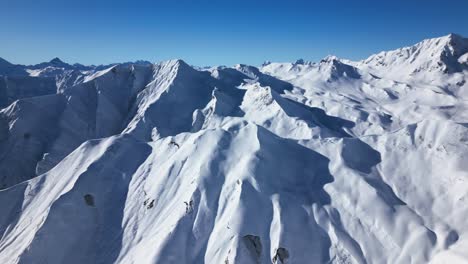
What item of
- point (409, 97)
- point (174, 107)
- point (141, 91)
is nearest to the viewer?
point (174, 107)

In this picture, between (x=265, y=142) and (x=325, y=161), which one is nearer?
(x=325, y=161)

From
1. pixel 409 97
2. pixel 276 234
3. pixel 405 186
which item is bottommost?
pixel 409 97

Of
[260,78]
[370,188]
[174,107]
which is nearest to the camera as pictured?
[370,188]

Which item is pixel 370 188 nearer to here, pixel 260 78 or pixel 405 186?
pixel 405 186

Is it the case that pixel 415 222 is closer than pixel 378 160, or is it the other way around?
pixel 415 222

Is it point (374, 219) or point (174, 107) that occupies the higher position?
point (374, 219)

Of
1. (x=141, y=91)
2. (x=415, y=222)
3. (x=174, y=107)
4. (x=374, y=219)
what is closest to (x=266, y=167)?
(x=374, y=219)

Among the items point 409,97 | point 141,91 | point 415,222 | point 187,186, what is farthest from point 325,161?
point 409,97

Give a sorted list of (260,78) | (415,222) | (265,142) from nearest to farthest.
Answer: (415,222) → (265,142) → (260,78)

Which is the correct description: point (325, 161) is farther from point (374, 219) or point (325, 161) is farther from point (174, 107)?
point (174, 107)
